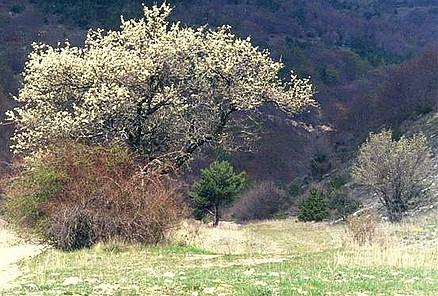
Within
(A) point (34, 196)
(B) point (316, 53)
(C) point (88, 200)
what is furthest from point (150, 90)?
(B) point (316, 53)

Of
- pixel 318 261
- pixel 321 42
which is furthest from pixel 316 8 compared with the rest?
pixel 318 261

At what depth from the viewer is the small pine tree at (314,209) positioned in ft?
128

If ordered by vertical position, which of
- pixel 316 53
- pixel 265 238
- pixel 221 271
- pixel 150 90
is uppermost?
pixel 316 53

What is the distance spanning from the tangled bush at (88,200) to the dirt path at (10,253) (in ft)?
2.95

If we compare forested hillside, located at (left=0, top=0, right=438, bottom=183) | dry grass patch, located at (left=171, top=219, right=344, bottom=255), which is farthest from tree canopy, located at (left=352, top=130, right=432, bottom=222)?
forested hillside, located at (left=0, top=0, right=438, bottom=183)

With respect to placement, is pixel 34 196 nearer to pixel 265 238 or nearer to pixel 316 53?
pixel 265 238

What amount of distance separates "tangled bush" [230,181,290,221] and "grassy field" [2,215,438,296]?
2914 centimetres

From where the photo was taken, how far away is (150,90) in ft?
67.6

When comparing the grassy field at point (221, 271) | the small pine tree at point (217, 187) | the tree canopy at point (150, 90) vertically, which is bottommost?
the grassy field at point (221, 271)

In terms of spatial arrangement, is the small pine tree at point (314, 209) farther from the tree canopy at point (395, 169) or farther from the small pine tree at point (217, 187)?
the tree canopy at point (395, 169)

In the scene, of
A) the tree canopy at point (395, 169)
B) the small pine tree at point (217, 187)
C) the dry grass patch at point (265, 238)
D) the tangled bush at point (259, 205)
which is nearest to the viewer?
the dry grass patch at point (265, 238)

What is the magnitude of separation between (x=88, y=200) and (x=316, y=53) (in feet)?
299

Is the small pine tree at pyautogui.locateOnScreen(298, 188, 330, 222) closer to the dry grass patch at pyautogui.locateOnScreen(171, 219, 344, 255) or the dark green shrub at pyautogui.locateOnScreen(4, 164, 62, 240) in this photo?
the dry grass patch at pyautogui.locateOnScreen(171, 219, 344, 255)

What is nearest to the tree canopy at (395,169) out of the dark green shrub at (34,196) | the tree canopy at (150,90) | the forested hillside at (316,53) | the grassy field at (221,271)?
the tree canopy at (150,90)
